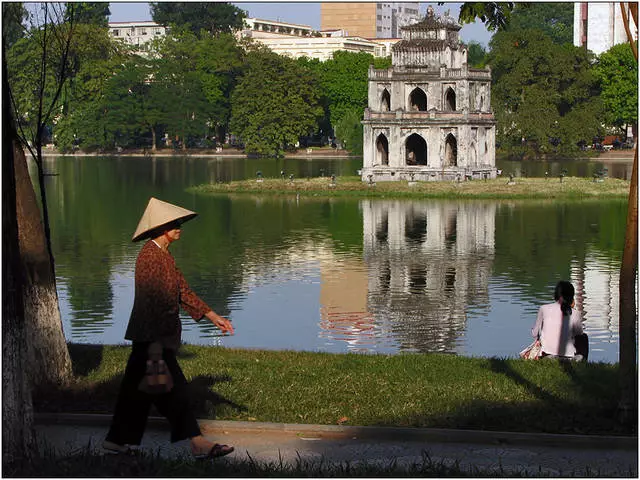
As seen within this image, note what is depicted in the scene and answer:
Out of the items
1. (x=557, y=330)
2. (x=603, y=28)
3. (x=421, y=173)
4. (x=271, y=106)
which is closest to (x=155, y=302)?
(x=557, y=330)

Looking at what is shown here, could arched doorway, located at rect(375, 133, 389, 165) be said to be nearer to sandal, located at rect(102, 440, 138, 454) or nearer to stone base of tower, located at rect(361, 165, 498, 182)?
stone base of tower, located at rect(361, 165, 498, 182)

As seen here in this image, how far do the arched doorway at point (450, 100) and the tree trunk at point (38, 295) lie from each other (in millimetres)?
55387

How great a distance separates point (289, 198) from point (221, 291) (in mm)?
30855

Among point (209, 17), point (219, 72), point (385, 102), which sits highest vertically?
point (209, 17)

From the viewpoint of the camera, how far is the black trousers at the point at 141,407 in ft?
34.8

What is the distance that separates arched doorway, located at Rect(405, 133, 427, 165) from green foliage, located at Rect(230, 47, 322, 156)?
129ft

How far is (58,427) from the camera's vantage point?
12000 mm

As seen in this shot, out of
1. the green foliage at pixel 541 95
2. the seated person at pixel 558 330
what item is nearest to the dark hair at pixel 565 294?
the seated person at pixel 558 330

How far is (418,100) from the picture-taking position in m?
70.5

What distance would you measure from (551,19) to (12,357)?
18123cm

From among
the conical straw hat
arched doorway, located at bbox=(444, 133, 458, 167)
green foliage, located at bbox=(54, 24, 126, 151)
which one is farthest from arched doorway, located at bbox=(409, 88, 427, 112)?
the conical straw hat

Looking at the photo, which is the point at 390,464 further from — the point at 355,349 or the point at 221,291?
the point at 221,291

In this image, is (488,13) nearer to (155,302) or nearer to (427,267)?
(155,302)

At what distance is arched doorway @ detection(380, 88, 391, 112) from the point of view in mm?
69312
